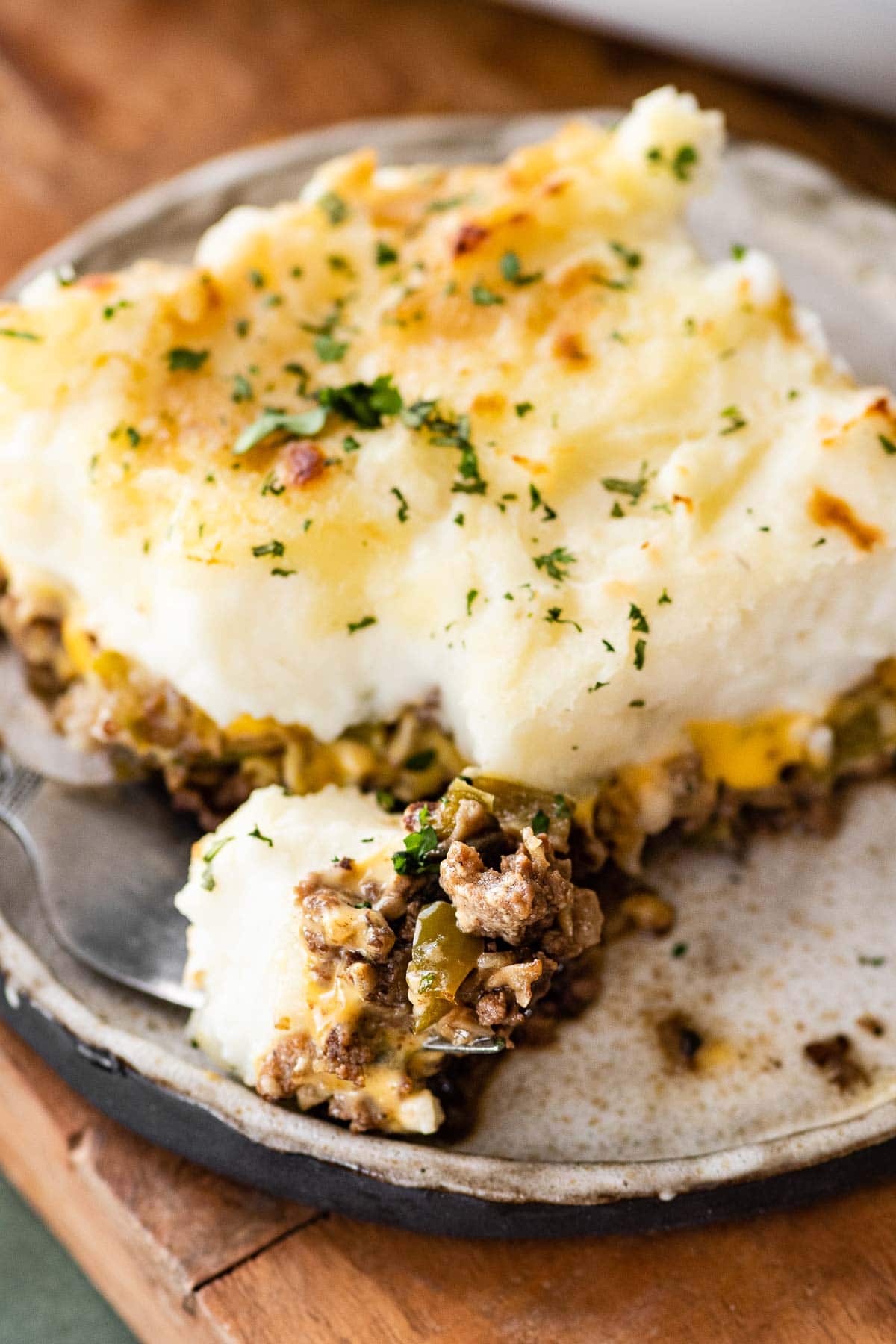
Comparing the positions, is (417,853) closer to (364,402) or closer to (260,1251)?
(260,1251)

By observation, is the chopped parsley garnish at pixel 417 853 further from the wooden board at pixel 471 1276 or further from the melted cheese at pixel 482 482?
the wooden board at pixel 471 1276

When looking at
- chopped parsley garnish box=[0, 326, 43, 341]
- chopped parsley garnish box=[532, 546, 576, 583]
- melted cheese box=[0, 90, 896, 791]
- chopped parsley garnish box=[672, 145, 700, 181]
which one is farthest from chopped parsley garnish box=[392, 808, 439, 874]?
chopped parsley garnish box=[672, 145, 700, 181]

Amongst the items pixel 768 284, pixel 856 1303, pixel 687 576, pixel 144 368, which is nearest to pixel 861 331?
pixel 768 284

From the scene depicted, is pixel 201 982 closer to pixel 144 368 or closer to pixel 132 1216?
pixel 132 1216

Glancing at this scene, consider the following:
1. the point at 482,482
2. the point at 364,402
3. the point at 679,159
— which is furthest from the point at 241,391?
the point at 679,159

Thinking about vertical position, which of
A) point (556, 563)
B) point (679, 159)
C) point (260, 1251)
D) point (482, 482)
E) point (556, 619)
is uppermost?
point (679, 159)
